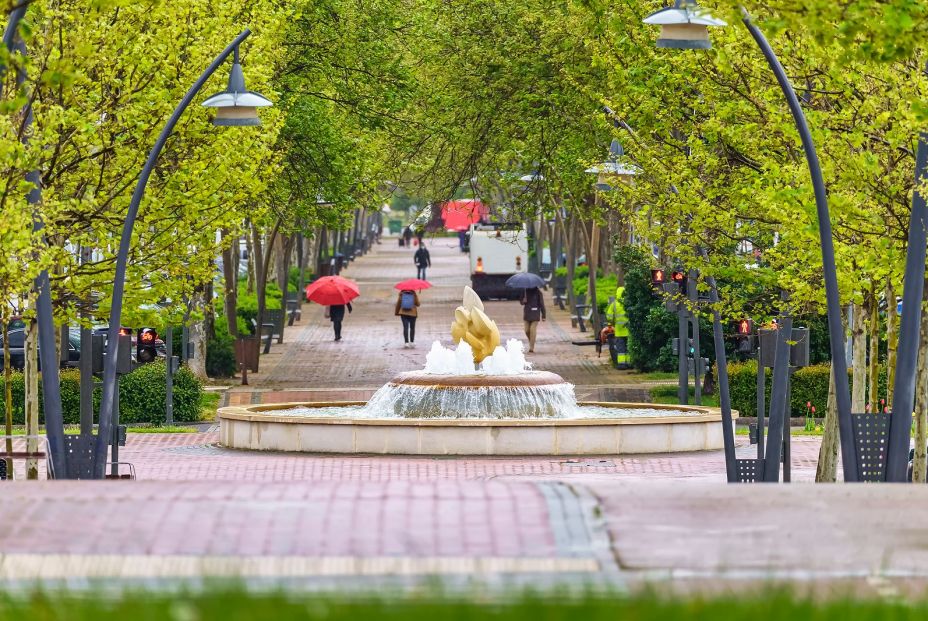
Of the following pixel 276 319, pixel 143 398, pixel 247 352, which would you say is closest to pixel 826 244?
pixel 143 398

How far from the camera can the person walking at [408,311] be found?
46.2 metres

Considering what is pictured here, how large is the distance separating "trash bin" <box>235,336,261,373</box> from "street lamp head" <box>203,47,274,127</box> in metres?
20.5

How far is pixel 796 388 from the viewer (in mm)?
33688

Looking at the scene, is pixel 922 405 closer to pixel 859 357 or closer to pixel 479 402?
pixel 859 357

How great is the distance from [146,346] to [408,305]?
1205 centimetres

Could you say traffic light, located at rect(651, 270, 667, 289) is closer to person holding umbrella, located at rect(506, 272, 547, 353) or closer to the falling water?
the falling water

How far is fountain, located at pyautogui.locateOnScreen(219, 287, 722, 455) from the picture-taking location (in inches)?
1000

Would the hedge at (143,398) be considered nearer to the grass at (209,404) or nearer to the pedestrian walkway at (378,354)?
the grass at (209,404)

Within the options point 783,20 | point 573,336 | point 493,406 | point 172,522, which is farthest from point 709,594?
point 573,336

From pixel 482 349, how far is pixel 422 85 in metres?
11.8

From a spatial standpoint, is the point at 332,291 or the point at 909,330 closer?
the point at 909,330

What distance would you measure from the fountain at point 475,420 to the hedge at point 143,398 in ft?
13.0

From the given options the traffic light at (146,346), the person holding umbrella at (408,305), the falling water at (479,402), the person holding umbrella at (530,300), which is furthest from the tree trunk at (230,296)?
the falling water at (479,402)

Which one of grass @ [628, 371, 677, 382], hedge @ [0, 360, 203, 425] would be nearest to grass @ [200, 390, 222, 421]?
hedge @ [0, 360, 203, 425]
